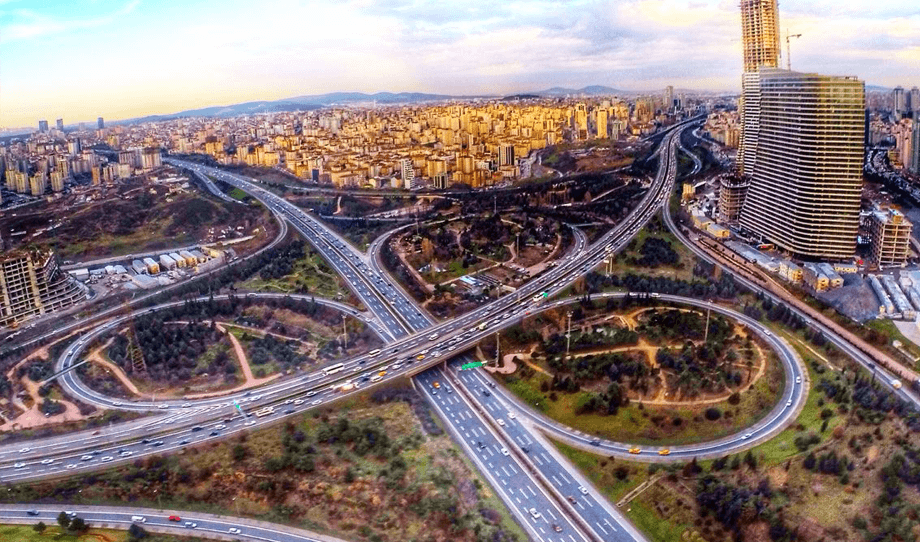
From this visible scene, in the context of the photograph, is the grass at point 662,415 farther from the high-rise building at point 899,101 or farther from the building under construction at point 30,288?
the high-rise building at point 899,101

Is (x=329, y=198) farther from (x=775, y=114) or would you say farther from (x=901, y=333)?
(x=901, y=333)

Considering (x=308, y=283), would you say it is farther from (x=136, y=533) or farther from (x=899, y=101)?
(x=899, y=101)

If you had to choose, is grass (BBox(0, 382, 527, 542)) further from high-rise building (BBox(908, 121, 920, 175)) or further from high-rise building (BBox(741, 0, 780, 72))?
high-rise building (BBox(908, 121, 920, 175))

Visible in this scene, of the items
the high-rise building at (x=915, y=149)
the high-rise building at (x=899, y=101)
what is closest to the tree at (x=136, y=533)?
the high-rise building at (x=915, y=149)

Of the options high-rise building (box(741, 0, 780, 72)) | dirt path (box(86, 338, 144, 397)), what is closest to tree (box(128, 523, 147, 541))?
dirt path (box(86, 338, 144, 397))

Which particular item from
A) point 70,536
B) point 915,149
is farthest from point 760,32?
point 70,536

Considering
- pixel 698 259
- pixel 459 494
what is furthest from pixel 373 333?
pixel 698 259
